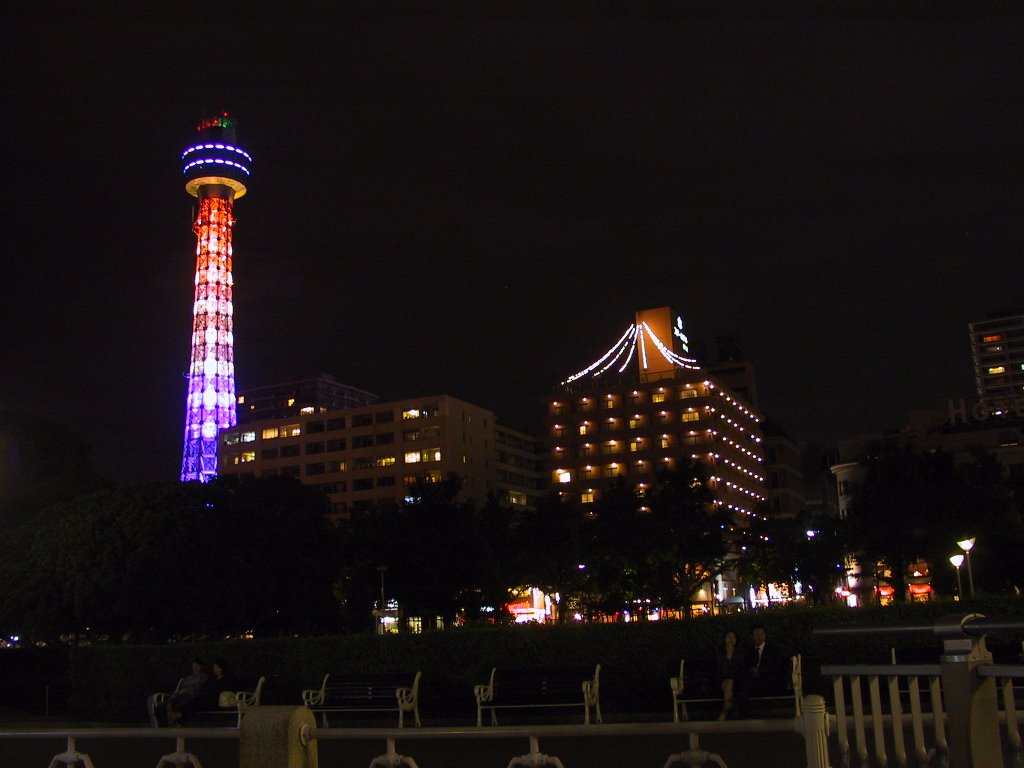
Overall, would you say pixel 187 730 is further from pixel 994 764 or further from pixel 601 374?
pixel 601 374

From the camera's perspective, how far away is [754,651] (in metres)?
15.2

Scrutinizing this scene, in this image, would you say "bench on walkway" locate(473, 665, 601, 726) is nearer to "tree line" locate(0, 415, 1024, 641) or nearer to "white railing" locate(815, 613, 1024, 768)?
"white railing" locate(815, 613, 1024, 768)

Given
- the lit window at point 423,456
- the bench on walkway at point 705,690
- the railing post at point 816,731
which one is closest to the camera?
the railing post at point 816,731

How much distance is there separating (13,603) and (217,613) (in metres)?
6.71

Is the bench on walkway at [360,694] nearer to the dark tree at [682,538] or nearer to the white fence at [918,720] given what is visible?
the white fence at [918,720]

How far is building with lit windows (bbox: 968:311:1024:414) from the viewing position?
17112cm

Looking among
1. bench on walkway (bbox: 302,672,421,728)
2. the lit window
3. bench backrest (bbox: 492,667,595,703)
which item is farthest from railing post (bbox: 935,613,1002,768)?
the lit window

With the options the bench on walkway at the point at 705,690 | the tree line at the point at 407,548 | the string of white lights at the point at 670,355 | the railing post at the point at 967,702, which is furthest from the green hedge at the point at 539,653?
the string of white lights at the point at 670,355

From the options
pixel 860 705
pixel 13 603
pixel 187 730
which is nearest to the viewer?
pixel 860 705

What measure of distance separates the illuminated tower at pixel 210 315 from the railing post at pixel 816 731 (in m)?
98.5

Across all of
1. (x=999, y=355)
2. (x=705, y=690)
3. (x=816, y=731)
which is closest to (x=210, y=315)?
(x=705, y=690)

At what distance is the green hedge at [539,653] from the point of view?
17250 mm

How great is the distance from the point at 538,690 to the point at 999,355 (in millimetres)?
177938

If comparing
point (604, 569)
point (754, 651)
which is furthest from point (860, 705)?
point (604, 569)
